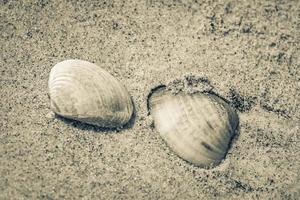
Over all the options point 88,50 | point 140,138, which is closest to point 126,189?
point 140,138

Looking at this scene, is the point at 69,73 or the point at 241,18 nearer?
the point at 69,73

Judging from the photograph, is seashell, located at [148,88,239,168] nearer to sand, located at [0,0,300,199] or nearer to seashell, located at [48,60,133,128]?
sand, located at [0,0,300,199]

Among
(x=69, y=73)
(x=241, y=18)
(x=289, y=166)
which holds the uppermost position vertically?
(x=241, y=18)

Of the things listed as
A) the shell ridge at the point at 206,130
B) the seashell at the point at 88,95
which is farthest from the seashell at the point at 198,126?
the seashell at the point at 88,95

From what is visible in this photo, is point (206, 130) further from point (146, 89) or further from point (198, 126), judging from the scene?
point (146, 89)

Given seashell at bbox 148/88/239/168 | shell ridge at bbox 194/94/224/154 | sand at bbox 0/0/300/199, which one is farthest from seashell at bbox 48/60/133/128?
shell ridge at bbox 194/94/224/154

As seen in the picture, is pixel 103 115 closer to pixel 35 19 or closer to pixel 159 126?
pixel 159 126

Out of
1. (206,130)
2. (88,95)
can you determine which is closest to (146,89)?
(88,95)
